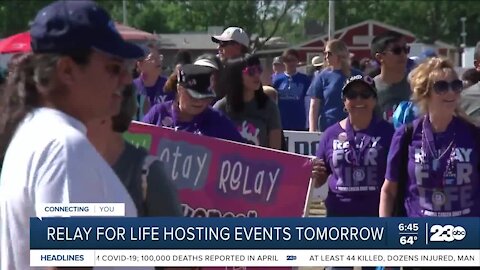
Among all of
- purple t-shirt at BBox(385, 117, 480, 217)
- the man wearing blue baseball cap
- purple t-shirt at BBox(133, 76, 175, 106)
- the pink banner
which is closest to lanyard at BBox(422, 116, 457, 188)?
purple t-shirt at BBox(385, 117, 480, 217)

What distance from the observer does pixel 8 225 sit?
7.44ft

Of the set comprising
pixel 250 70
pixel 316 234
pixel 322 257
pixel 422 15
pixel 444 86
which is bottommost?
pixel 422 15

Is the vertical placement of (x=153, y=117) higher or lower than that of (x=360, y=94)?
lower

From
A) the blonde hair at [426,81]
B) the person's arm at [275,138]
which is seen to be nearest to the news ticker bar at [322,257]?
the blonde hair at [426,81]

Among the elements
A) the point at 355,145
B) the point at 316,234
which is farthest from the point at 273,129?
the point at 316,234

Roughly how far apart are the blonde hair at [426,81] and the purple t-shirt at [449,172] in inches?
3.6

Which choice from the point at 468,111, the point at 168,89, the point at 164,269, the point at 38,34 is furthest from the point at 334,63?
the point at 38,34

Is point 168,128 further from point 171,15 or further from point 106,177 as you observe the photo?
point 171,15

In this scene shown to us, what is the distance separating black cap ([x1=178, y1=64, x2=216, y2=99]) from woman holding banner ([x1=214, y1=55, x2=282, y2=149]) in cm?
97

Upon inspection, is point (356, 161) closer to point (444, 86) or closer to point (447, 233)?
point (444, 86)

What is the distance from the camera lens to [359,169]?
18.5ft

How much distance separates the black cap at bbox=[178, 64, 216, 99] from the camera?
5.68 meters

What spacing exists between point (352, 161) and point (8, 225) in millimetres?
3591

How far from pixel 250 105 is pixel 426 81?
2271 millimetres
